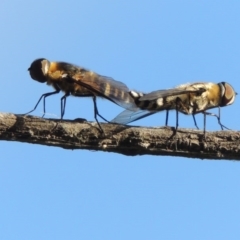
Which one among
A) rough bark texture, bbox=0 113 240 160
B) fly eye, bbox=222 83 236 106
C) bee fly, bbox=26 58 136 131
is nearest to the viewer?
rough bark texture, bbox=0 113 240 160

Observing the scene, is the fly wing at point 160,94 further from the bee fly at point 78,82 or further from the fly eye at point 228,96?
the fly eye at point 228,96

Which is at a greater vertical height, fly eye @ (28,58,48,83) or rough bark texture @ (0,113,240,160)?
fly eye @ (28,58,48,83)

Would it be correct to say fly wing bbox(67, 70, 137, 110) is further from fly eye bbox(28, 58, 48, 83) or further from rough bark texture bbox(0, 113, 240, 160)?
rough bark texture bbox(0, 113, 240, 160)

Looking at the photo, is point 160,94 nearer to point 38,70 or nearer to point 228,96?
point 228,96

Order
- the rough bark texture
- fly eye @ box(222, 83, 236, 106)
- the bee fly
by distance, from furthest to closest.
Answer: fly eye @ box(222, 83, 236, 106) → the bee fly → the rough bark texture

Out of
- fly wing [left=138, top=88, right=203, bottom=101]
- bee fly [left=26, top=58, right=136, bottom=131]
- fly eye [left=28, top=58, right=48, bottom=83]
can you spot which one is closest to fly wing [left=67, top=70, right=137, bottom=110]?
bee fly [left=26, top=58, right=136, bottom=131]

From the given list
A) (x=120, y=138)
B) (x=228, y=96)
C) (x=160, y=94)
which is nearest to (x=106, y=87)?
(x=160, y=94)

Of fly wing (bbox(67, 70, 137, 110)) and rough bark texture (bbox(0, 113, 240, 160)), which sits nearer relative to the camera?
rough bark texture (bbox(0, 113, 240, 160))

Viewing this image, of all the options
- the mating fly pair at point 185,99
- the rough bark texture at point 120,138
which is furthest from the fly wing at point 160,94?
the rough bark texture at point 120,138

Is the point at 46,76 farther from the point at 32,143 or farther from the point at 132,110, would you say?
the point at 32,143
